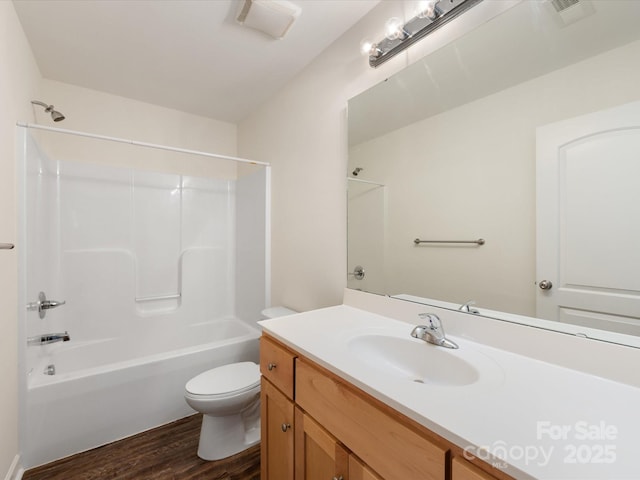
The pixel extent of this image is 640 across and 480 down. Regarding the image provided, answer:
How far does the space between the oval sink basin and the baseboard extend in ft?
5.84

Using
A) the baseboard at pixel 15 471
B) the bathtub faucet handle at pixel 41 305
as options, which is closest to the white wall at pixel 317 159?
the bathtub faucet handle at pixel 41 305

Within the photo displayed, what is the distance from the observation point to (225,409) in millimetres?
1520

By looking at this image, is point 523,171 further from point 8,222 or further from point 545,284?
point 8,222

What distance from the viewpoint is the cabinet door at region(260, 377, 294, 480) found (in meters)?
1.02

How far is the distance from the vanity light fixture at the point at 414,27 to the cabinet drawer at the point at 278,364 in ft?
4.57

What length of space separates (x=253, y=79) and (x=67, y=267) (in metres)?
2.01

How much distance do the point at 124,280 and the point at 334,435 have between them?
228 centimetres

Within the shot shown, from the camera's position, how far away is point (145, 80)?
2.09 meters

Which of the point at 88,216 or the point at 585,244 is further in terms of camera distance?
the point at 88,216

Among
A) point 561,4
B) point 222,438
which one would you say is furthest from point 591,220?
point 222,438

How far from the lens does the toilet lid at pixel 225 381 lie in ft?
5.02

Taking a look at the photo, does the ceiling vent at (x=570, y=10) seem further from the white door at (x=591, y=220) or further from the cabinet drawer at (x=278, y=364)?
the cabinet drawer at (x=278, y=364)

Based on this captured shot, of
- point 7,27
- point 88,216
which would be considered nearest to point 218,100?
Answer: point 7,27

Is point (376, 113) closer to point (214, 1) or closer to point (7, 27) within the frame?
point (214, 1)
